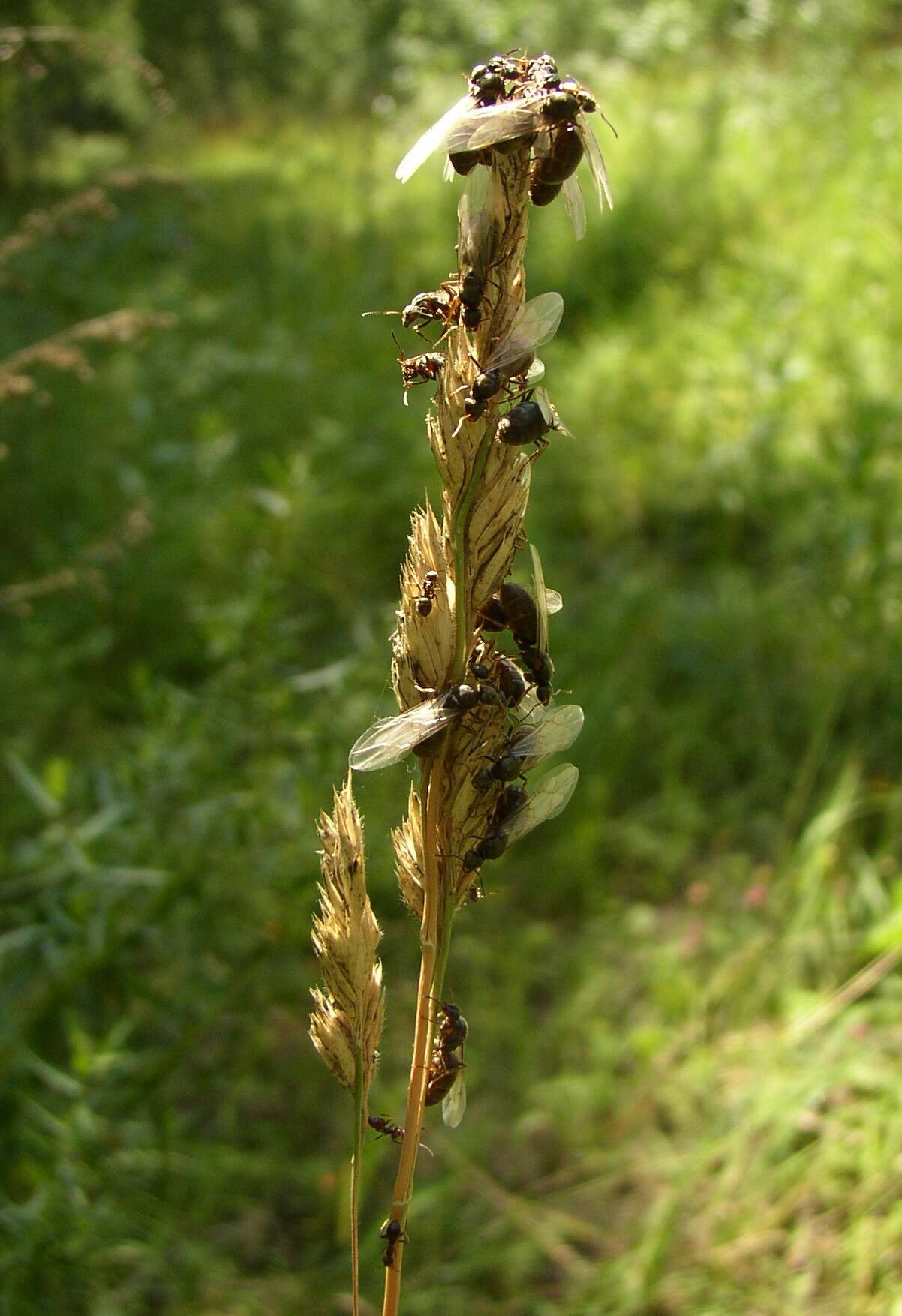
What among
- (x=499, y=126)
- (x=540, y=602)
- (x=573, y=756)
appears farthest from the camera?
(x=573, y=756)

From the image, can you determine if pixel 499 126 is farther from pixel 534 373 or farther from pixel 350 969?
pixel 350 969

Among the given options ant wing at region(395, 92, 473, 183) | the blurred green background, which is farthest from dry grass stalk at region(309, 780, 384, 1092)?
the blurred green background

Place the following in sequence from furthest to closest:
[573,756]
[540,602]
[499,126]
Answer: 1. [573,756]
2. [540,602]
3. [499,126]

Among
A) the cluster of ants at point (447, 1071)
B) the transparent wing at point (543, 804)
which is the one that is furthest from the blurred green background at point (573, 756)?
the transparent wing at point (543, 804)

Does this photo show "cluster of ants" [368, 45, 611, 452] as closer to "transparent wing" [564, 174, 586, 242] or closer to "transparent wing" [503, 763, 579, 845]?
"transparent wing" [564, 174, 586, 242]

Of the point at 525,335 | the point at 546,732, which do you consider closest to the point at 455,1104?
the point at 546,732

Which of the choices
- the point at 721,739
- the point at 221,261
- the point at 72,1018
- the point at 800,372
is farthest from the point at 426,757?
the point at 221,261
